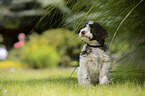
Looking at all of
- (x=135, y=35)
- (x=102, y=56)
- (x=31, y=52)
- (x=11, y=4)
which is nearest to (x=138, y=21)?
(x=135, y=35)

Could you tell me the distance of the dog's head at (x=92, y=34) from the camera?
3.96 ft

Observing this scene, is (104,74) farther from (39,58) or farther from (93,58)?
(39,58)

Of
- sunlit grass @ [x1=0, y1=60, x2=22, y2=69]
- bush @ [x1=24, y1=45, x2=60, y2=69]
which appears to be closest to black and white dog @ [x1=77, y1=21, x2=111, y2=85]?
bush @ [x1=24, y1=45, x2=60, y2=69]

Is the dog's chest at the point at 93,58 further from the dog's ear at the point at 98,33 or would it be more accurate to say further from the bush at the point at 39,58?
the bush at the point at 39,58

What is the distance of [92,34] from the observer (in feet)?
4.01

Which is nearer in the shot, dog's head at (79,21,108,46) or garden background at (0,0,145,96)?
dog's head at (79,21,108,46)

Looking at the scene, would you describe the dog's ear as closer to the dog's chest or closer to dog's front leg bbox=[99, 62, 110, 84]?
the dog's chest

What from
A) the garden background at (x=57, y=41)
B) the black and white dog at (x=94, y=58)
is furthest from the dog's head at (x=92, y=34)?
the garden background at (x=57, y=41)

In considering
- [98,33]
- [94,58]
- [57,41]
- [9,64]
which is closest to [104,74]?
[94,58]

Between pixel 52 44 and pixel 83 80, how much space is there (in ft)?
11.3

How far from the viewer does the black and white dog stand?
124cm

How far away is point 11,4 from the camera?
4.20m

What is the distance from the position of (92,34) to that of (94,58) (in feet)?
0.63

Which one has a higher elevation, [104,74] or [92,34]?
[92,34]
